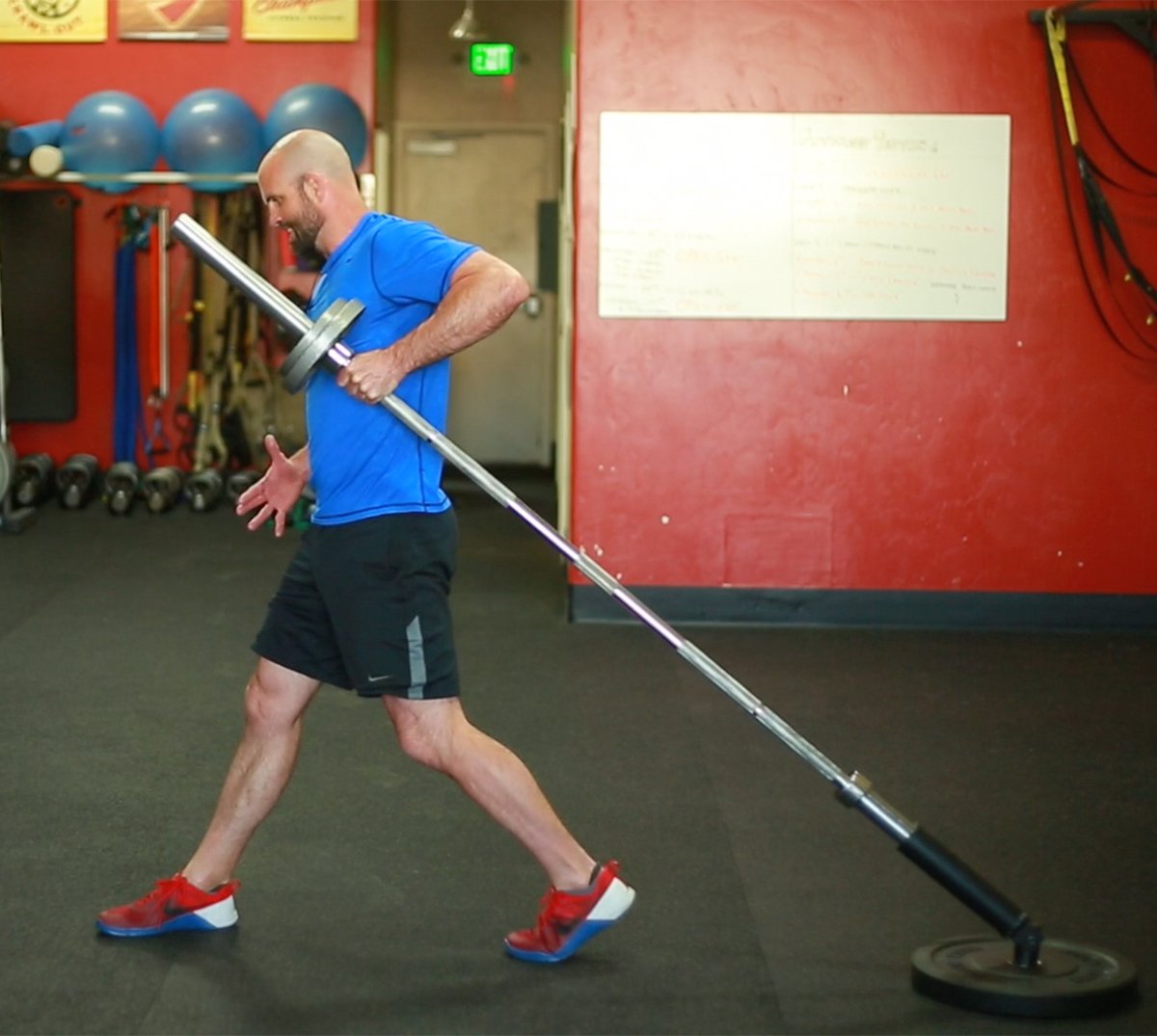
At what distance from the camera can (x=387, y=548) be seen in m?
2.75

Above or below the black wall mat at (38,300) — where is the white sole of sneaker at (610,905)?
below

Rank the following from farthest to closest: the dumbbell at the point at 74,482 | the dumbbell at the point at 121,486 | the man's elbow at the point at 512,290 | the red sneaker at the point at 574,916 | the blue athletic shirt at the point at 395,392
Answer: the dumbbell at the point at 74,482 < the dumbbell at the point at 121,486 < the red sneaker at the point at 574,916 < the blue athletic shirt at the point at 395,392 < the man's elbow at the point at 512,290

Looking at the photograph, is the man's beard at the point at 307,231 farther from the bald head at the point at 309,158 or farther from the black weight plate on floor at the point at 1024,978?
the black weight plate on floor at the point at 1024,978

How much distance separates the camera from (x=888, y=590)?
5.92 metres

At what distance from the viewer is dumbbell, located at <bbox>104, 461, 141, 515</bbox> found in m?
8.20

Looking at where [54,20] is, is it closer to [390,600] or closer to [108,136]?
[108,136]

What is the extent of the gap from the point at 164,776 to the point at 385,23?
20.7 ft

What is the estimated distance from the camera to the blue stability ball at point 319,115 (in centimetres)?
803

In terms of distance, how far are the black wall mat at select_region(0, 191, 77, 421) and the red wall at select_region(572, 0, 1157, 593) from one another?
395 cm

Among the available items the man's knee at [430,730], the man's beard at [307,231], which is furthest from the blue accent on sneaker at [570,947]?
the man's beard at [307,231]

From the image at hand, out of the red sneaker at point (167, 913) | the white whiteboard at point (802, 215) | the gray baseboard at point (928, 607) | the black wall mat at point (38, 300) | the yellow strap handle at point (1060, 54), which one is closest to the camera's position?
the red sneaker at point (167, 913)

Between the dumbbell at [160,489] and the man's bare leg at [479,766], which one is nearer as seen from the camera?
the man's bare leg at [479,766]

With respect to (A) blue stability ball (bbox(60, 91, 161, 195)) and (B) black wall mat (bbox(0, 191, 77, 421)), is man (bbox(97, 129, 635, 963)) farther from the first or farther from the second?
(B) black wall mat (bbox(0, 191, 77, 421))

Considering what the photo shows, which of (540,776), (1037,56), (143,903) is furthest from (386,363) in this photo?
(1037,56)
